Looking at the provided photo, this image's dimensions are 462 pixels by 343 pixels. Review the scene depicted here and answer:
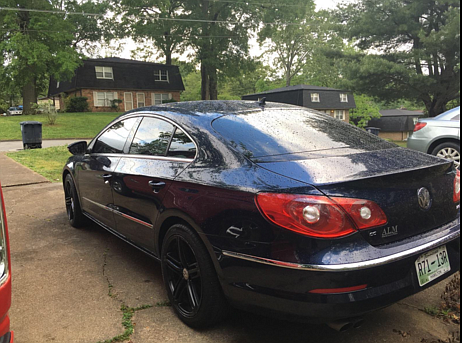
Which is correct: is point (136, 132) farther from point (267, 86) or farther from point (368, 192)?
Answer: point (267, 86)

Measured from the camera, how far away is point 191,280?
2648mm

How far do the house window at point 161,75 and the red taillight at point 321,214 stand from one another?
150 feet

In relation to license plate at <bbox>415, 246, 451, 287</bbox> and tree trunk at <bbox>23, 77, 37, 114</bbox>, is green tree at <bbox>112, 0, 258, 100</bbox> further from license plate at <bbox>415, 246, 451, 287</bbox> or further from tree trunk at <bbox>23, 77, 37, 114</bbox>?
license plate at <bbox>415, 246, 451, 287</bbox>

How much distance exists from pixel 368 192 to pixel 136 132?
89.2 inches

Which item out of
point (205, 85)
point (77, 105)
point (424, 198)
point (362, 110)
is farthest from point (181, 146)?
point (362, 110)

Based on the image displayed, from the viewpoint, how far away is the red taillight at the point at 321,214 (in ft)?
6.59

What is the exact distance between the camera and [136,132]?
3.62 metres

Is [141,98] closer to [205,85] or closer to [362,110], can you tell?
[205,85]

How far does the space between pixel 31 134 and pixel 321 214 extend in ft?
50.6

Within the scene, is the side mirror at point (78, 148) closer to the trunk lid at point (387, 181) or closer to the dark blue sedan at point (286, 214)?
the dark blue sedan at point (286, 214)

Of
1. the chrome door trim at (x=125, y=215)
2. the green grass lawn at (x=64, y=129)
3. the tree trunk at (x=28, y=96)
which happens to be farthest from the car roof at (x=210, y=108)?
the tree trunk at (x=28, y=96)

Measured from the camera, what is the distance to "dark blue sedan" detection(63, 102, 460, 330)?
201 centimetres

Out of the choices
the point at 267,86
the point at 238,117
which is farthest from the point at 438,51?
the point at 267,86

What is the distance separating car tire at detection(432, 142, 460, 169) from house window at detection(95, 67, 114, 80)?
39.2 m
